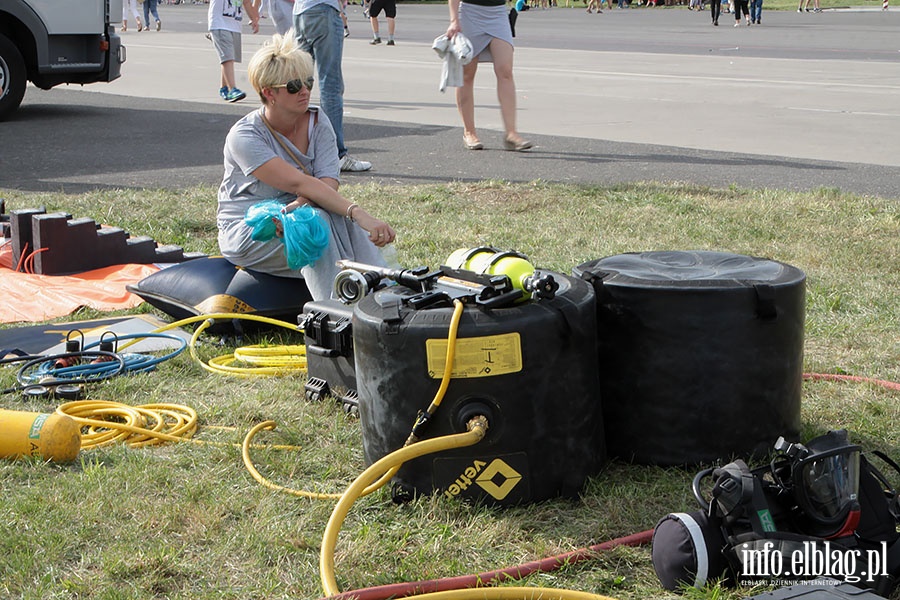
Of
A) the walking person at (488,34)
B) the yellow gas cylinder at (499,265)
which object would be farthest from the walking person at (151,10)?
the yellow gas cylinder at (499,265)

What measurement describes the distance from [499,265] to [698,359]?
676 millimetres

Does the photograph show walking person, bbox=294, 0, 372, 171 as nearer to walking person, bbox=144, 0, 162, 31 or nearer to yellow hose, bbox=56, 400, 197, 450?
yellow hose, bbox=56, 400, 197, 450

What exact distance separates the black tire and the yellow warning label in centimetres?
1026

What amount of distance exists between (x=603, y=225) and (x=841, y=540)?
4.52m

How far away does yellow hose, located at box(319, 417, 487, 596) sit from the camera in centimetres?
278

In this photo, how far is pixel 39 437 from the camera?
3.49 m

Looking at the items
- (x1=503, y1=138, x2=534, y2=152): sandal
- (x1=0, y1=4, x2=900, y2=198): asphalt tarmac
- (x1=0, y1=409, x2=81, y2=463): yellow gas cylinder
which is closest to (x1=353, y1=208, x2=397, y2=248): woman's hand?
(x1=0, y1=409, x2=81, y2=463): yellow gas cylinder

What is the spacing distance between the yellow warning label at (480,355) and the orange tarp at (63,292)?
10.2 ft

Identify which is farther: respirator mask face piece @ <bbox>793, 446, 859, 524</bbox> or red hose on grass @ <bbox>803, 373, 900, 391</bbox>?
red hose on grass @ <bbox>803, 373, 900, 391</bbox>

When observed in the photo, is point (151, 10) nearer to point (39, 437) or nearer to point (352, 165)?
point (352, 165)

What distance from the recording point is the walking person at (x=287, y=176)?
15.3ft

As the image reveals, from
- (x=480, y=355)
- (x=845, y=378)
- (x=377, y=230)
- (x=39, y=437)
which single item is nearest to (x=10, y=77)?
(x=377, y=230)

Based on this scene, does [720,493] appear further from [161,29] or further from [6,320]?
[161,29]

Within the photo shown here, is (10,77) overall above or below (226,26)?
below
